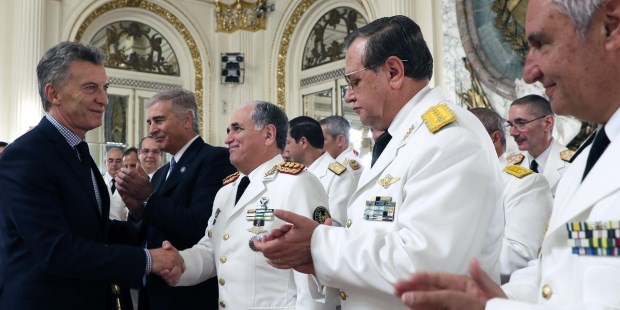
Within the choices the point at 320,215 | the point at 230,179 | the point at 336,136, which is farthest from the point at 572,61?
the point at 336,136

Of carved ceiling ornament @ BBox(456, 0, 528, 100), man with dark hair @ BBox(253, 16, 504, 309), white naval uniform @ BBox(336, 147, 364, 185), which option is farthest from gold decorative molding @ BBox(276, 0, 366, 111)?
man with dark hair @ BBox(253, 16, 504, 309)

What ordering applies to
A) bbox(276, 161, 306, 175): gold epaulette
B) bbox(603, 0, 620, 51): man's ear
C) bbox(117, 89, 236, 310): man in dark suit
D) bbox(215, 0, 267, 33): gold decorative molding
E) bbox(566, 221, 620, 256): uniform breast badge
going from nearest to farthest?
bbox(566, 221, 620, 256): uniform breast badge → bbox(603, 0, 620, 51): man's ear → bbox(276, 161, 306, 175): gold epaulette → bbox(117, 89, 236, 310): man in dark suit → bbox(215, 0, 267, 33): gold decorative molding

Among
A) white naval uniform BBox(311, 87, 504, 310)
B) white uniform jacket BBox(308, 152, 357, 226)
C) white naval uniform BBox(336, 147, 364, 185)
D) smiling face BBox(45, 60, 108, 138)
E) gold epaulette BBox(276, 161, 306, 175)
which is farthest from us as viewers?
white naval uniform BBox(336, 147, 364, 185)

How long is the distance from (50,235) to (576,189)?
155 cm

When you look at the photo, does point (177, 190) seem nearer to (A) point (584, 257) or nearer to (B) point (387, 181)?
(B) point (387, 181)

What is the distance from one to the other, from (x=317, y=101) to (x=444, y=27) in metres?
3.04

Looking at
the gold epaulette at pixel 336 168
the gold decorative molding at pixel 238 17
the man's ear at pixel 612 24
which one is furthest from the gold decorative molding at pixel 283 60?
the man's ear at pixel 612 24

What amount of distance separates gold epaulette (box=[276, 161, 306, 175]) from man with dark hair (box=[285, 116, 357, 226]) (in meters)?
1.11

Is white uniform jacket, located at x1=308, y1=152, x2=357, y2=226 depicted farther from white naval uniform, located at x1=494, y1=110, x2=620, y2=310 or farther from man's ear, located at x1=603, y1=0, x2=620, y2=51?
man's ear, located at x1=603, y1=0, x2=620, y2=51

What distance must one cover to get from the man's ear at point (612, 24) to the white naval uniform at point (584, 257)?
13 centimetres

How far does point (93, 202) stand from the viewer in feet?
7.06

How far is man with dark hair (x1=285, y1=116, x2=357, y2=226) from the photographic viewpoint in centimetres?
374

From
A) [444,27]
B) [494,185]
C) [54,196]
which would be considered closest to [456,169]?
[494,185]

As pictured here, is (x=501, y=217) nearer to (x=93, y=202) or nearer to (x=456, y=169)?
(x=456, y=169)
